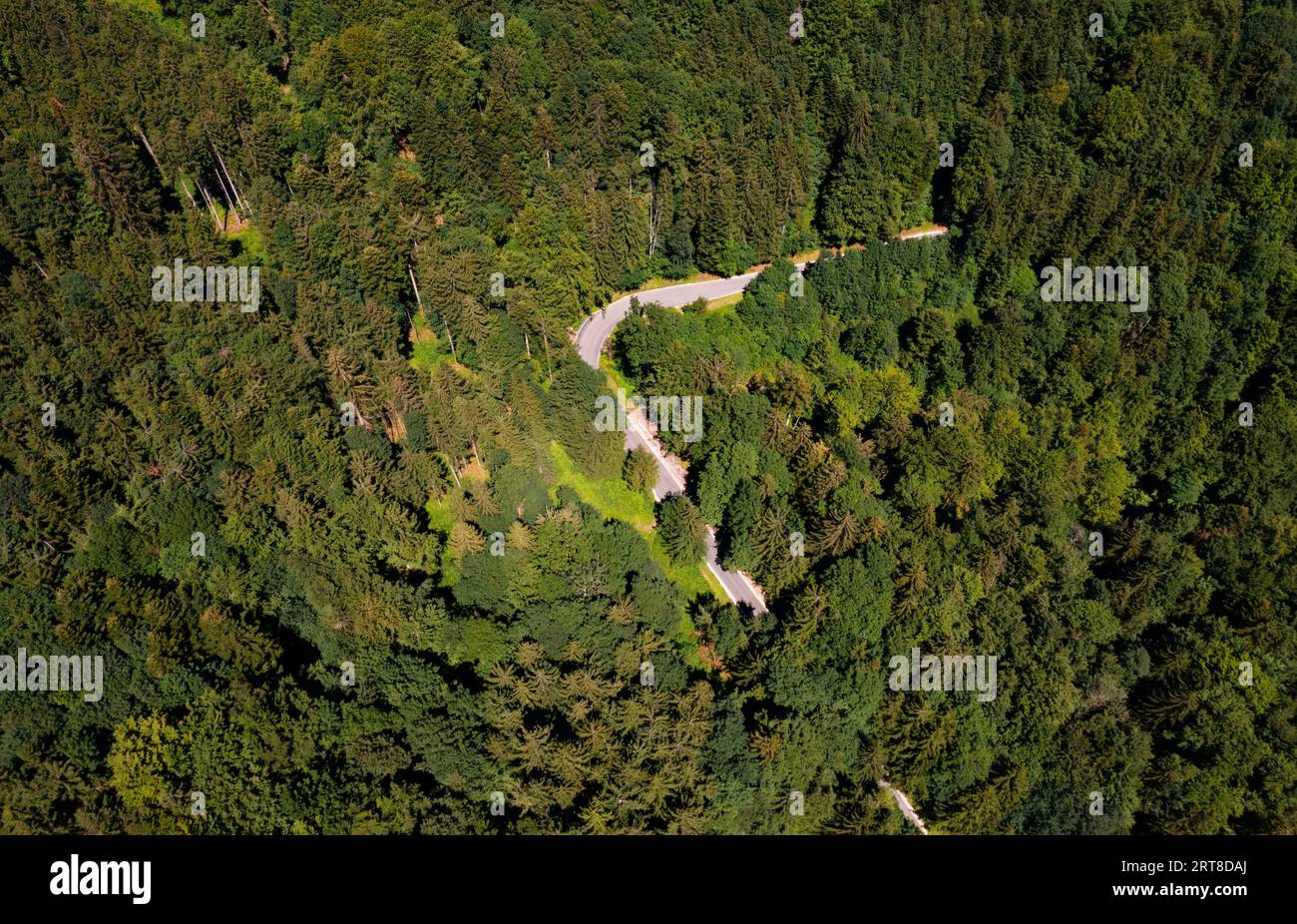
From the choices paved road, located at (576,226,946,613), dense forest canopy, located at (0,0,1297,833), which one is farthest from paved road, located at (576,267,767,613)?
dense forest canopy, located at (0,0,1297,833)

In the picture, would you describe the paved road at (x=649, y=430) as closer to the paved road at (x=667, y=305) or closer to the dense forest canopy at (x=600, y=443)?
the paved road at (x=667, y=305)

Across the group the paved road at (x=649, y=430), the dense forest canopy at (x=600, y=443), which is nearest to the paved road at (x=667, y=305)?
the paved road at (x=649, y=430)

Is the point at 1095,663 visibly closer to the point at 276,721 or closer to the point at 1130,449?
the point at 1130,449

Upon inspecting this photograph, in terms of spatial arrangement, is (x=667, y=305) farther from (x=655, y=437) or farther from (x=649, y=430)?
(x=655, y=437)

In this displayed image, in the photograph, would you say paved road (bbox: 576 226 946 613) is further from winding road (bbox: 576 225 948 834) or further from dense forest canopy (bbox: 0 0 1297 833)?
dense forest canopy (bbox: 0 0 1297 833)

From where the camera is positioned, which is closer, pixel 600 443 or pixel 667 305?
pixel 600 443

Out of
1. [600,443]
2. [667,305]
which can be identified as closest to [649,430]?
[600,443]
